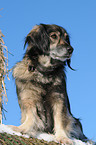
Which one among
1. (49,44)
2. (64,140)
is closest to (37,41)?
(49,44)

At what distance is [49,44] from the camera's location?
5.46m

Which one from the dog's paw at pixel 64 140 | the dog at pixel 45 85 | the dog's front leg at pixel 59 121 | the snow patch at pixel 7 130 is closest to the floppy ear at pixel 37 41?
the dog at pixel 45 85

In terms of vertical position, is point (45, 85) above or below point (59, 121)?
above

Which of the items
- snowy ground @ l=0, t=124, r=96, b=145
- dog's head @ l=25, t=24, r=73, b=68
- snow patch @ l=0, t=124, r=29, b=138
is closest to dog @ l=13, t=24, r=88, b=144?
dog's head @ l=25, t=24, r=73, b=68

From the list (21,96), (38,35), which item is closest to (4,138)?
(21,96)

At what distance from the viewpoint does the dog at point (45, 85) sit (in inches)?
212

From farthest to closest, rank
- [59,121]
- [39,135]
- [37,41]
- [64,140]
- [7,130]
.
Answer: [37,41]
[59,121]
[39,135]
[64,140]
[7,130]

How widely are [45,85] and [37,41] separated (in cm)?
82

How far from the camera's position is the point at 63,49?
17.8 ft

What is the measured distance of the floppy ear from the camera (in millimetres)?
5395

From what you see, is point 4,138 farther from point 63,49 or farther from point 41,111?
point 63,49

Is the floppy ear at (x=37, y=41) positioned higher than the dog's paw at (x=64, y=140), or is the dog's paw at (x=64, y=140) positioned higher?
the floppy ear at (x=37, y=41)

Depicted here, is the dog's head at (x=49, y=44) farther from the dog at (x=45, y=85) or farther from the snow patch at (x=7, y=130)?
the snow patch at (x=7, y=130)

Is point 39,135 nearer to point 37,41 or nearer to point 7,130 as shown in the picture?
point 7,130
